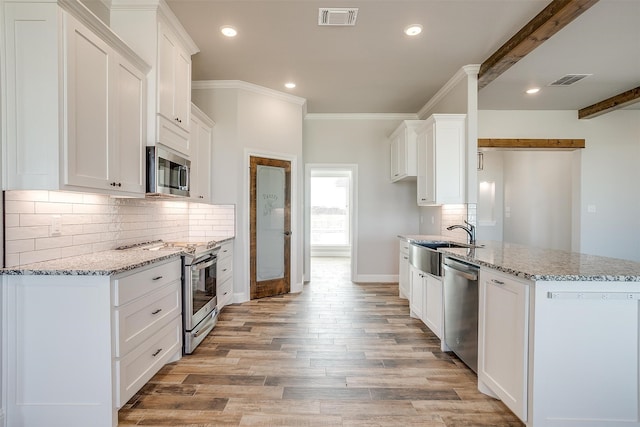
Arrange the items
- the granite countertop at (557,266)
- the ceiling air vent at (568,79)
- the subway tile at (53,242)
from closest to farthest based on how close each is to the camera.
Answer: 1. the granite countertop at (557,266)
2. the subway tile at (53,242)
3. the ceiling air vent at (568,79)

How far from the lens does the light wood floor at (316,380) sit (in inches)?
75.2

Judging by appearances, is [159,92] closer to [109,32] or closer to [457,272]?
[109,32]

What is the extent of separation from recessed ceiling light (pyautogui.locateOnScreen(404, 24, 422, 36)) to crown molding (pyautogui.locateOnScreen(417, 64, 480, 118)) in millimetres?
1058

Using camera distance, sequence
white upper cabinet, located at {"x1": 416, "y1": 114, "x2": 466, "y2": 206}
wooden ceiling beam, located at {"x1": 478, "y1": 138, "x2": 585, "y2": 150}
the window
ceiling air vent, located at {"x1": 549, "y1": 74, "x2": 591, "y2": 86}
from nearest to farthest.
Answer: white upper cabinet, located at {"x1": 416, "y1": 114, "x2": 466, "y2": 206}
ceiling air vent, located at {"x1": 549, "y1": 74, "x2": 591, "y2": 86}
wooden ceiling beam, located at {"x1": 478, "y1": 138, "x2": 585, "y2": 150}
the window

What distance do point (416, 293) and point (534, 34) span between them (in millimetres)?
2731

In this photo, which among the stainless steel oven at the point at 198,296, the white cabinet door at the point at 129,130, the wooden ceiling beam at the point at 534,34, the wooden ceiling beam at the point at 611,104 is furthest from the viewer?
the wooden ceiling beam at the point at 611,104

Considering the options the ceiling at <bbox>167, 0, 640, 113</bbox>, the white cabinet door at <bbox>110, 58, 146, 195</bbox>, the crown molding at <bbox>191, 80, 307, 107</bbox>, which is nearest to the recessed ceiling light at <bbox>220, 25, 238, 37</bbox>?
the ceiling at <bbox>167, 0, 640, 113</bbox>

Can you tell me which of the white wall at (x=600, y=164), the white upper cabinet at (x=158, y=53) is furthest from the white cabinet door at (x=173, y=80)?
the white wall at (x=600, y=164)

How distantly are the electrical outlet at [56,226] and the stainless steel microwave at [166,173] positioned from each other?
0.62 metres

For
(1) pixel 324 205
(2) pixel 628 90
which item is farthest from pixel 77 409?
(1) pixel 324 205

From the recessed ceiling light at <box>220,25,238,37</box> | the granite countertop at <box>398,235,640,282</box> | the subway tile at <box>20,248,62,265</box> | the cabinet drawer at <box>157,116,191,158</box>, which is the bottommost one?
the granite countertop at <box>398,235,640,282</box>

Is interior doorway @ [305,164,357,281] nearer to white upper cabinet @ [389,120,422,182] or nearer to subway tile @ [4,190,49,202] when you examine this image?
white upper cabinet @ [389,120,422,182]

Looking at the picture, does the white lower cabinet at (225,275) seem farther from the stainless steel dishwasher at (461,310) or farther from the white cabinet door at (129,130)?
the stainless steel dishwasher at (461,310)

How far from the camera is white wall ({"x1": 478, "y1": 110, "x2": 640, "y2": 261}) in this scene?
5.15 metres
